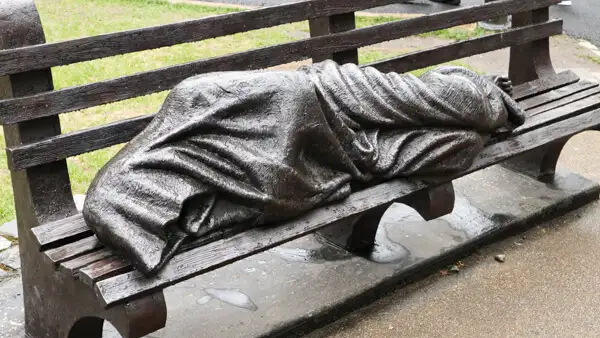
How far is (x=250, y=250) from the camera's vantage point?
9.42ft

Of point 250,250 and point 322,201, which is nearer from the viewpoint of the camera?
point 250,250

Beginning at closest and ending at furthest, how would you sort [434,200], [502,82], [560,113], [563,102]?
[434,200], [502,82], [560,113], [563,102]

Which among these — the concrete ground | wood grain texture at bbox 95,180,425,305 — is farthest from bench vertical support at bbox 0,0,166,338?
the concrete ground

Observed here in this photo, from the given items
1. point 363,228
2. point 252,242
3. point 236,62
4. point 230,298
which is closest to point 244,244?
point 252,242

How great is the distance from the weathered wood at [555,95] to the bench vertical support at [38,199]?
272 cm

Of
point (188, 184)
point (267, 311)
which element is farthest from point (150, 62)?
point (188, 184)

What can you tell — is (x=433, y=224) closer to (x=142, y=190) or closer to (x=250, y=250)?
(x=250, y=250)

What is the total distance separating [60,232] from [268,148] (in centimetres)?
88

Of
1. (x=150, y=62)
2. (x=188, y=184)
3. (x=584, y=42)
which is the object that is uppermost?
(x=188, y=184)

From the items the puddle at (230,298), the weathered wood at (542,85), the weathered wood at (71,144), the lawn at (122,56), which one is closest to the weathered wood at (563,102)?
the weathered wood at (542,85)

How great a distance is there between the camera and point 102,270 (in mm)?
2637

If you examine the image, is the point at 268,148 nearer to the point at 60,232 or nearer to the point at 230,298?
the point at 60,232

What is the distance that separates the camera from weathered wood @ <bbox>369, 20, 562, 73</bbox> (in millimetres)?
4387

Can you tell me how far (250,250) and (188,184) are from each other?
1.17 ft
